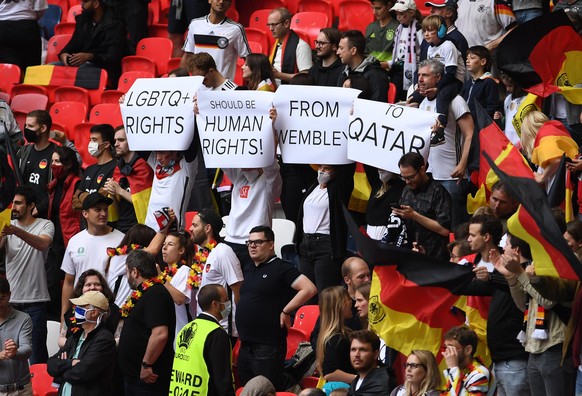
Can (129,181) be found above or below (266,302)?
below

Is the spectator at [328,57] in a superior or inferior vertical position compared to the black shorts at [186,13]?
superior

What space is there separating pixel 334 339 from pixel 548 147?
212cm

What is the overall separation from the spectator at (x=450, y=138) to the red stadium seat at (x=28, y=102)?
17.9ft

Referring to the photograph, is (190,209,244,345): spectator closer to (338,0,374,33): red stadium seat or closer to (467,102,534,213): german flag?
(467,102,534,213): german flag

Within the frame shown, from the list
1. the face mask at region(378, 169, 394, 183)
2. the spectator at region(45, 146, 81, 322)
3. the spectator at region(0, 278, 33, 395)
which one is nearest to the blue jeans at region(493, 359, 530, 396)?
the face mask at region(378, 169, 394, 183)

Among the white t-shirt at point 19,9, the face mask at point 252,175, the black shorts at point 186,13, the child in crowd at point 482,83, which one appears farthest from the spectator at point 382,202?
the white t-shirt at point 19,9

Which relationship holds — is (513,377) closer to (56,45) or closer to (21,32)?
(21,32)

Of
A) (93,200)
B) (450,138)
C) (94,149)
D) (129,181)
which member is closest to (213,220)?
(93,200)

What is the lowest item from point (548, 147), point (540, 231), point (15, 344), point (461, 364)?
point (15, 344)

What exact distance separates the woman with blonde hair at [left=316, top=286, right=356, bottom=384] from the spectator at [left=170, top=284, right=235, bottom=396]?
66 centimetres

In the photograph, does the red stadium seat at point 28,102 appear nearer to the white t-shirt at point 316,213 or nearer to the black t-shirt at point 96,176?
the black t-shirt at point 96,176

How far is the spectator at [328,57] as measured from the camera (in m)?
13.5

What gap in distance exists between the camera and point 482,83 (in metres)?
12.6

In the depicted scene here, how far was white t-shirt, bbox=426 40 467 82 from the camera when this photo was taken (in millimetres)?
12727
